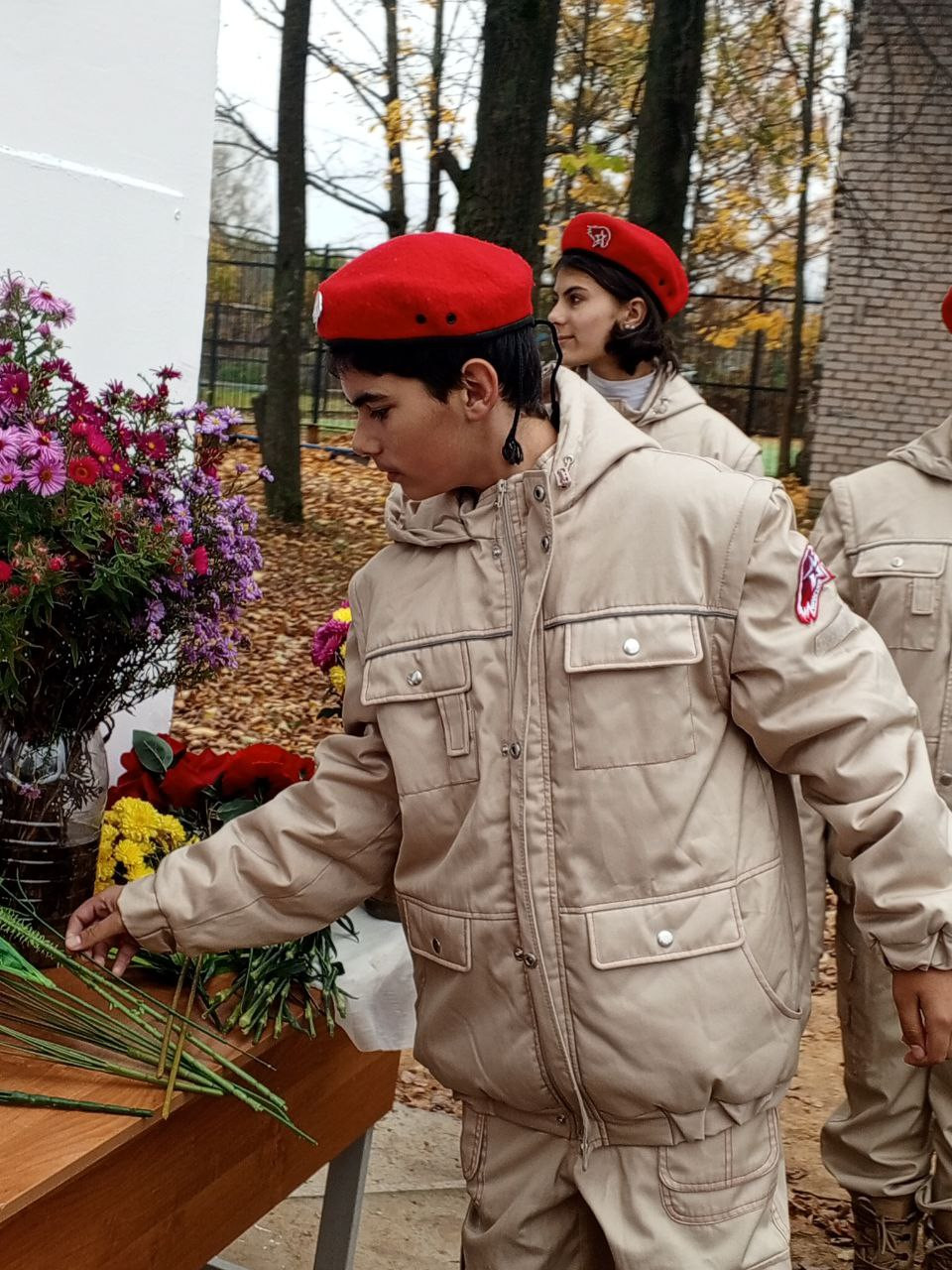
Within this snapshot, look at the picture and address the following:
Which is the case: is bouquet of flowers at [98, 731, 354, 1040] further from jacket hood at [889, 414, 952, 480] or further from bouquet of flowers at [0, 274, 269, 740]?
jacket hood at [889, 414, 952, 480]

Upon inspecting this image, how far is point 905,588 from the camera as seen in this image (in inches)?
109

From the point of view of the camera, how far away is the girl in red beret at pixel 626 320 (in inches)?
145

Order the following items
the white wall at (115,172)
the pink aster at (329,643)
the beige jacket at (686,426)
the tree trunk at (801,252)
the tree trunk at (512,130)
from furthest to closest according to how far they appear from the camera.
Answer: the tree trunk at (801,252) → the tree trunk at (512,130) → the beige jacket at (686,426) → the white wall at (115,172) → the pink aster at (329,643)

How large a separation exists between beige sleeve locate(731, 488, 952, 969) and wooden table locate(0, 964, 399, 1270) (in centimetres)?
84

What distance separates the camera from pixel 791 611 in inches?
66.7

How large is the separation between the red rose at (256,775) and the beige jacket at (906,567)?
1.05m

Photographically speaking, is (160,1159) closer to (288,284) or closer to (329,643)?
(329,643)

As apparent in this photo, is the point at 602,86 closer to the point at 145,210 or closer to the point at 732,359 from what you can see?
the point at 732,359

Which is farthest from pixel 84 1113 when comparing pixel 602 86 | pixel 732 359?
pixel 732 359

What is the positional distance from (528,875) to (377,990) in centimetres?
62

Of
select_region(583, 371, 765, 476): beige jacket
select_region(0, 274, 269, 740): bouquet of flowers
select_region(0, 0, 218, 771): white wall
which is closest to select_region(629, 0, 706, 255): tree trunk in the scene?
select_region(583, 371, 765, 476): beige jacket

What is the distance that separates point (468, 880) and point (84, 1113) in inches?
20.5

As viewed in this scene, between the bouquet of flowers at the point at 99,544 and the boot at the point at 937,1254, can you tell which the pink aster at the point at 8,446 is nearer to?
the bouquet of flowers at the point at 99,544

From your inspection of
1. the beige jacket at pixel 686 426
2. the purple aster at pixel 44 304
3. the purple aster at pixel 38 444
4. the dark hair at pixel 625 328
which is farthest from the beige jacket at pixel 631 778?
the dark hair at pixel 625 328
